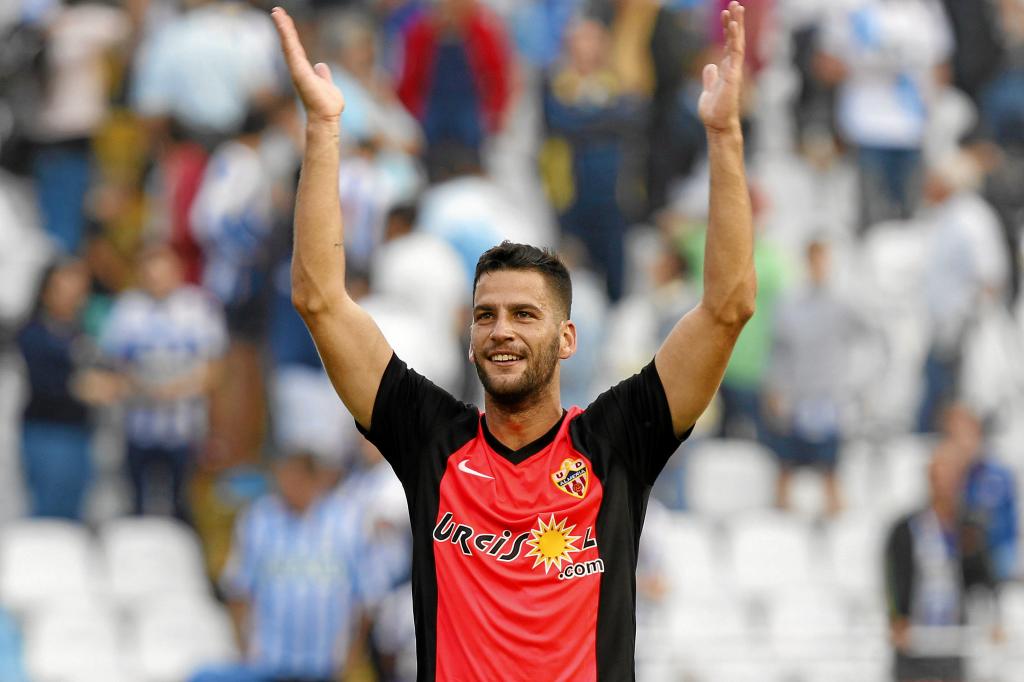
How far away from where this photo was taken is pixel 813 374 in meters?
11.4

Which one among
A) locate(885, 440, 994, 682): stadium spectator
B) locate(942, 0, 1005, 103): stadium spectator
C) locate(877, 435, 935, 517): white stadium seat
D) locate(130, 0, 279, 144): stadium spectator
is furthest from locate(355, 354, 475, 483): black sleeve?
locate(942, 0, 1005, 103): stadium spectator

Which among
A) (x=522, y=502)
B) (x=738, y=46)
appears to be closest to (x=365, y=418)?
(x=522, y=502)

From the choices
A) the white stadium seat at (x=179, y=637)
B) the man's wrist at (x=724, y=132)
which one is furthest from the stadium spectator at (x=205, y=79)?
the man's wrist at (x=724, y=132)

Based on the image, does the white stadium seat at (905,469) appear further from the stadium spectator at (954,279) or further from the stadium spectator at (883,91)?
the stadium spectator at (883,91)

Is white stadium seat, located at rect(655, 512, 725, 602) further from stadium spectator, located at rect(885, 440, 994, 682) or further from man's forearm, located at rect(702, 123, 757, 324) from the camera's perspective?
man's forearm, located at rect(702, 123, 757, 324)

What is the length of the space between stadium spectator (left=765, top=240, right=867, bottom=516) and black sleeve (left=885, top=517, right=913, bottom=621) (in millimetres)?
1909

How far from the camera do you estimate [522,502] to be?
4.22 m

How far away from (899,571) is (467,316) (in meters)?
2.97

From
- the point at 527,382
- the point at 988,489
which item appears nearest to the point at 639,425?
the point at 527,382

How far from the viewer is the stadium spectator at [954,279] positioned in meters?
12.1

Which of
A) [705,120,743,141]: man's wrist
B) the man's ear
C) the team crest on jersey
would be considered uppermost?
[705,120,743,141]: man's wrist

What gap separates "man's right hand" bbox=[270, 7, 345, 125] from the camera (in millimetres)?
4266

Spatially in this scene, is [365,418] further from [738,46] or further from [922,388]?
[922,388]

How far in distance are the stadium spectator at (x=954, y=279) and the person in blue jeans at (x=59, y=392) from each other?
17.3ft
